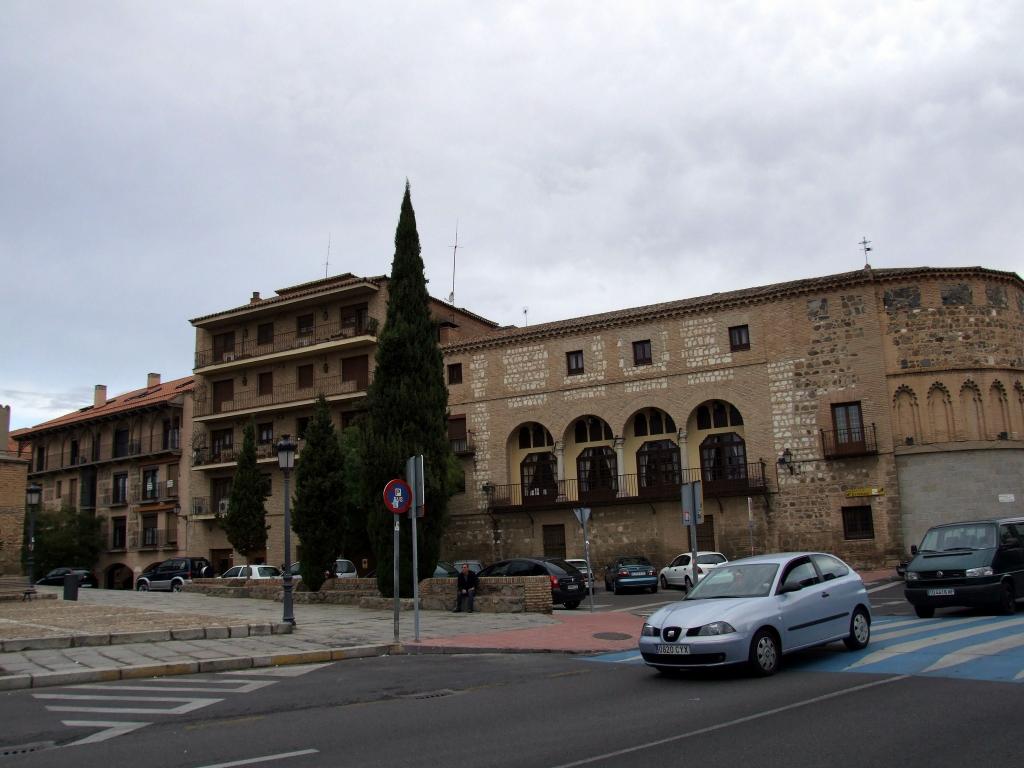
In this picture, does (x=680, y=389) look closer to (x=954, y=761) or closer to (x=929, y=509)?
(x=929, y=509)

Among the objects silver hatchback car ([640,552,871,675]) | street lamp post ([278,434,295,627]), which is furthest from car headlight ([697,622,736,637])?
street lamp post ([278,434,295,627])

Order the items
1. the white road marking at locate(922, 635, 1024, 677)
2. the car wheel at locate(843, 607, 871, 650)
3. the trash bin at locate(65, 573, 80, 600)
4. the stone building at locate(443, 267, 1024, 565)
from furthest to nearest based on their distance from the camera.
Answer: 1. the stone building at locate(443, 267, 1024, 565)
2. the trash bin at locate(65, 573, 80, 600)
3. the car wheel at locate(843, 607, 871, 650)
4. the white road marking at locate(922, 635, 1024, 677)

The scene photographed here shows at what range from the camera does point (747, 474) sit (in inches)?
1382

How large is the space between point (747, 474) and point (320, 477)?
17.1m

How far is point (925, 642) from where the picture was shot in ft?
38.7

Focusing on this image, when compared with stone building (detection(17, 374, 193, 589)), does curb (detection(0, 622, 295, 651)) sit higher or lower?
lower

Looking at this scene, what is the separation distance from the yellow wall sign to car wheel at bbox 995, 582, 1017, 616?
18.0 meters

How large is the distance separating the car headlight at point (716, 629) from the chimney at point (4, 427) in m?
22.5

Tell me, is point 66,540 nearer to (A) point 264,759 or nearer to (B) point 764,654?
(B) point 764,654

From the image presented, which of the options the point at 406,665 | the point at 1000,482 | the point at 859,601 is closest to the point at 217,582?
the point at 406,665

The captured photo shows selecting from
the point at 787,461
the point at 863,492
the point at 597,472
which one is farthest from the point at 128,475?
the point at 863,492

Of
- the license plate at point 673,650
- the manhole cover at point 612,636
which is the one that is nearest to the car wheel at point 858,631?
the license plate at point 673,650

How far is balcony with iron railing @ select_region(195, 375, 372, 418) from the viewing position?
143 feet

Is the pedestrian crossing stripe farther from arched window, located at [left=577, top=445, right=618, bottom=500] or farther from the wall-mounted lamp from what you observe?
arched window, located at [left=577, top=445, right=618, bottom=500]
